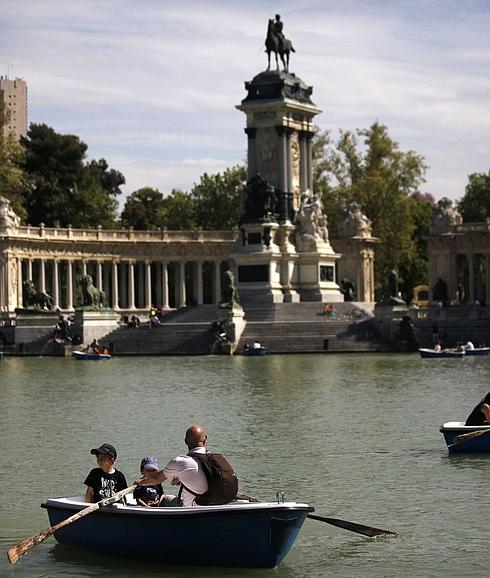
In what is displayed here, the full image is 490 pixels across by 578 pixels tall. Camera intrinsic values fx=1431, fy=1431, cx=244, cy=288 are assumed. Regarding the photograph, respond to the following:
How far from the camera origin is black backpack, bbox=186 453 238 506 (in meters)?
17.1

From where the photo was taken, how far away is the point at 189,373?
179ft

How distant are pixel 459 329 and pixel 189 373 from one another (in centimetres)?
2185

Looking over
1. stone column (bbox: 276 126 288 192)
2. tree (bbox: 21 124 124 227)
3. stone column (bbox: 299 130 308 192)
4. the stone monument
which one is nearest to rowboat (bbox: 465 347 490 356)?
the stone monument

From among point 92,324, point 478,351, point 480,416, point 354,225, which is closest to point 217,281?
point 354,225

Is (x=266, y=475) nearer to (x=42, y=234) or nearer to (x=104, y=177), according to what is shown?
(x=42, y=234)

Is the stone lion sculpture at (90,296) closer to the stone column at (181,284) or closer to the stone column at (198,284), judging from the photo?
the stone column at (181,284)

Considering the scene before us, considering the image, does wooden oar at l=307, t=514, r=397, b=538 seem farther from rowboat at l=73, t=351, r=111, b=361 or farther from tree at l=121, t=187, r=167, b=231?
tree at l=121, t=187, r=167, b=231

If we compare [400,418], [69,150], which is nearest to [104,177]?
[69,150]

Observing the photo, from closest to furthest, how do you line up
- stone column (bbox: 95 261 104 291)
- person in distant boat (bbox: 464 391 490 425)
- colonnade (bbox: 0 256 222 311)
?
person in distant boat (bbox: 464 391 490 425)
colonnade (bbox: 0 256 222 311)
stone column (bbox: 95 261 104 291)

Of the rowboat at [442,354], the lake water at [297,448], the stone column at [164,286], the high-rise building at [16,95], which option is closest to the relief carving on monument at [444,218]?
the stone column at [164,286]

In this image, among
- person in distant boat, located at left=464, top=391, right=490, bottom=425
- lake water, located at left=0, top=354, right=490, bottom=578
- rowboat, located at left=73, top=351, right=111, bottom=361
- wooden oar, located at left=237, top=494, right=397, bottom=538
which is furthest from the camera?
rowboat, located at left=73, top=351, right=111, bottom=361

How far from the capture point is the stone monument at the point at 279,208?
80188 mm

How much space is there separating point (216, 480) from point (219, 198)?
321 ft

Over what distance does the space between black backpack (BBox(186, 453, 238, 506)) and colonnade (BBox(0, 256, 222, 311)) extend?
76.9 meters
